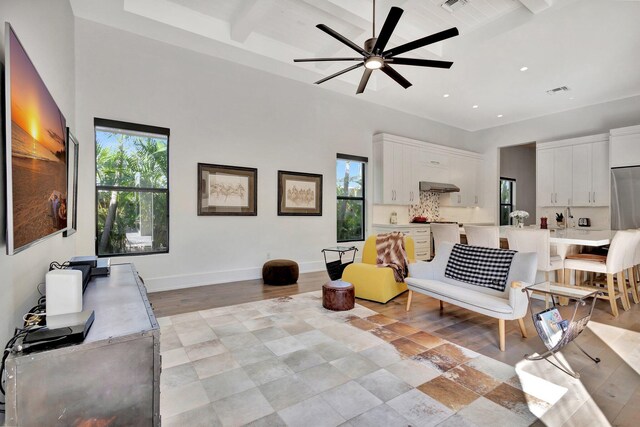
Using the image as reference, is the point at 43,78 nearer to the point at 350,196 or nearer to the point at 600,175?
the point at 350,196

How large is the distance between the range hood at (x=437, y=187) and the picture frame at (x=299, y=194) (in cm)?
276

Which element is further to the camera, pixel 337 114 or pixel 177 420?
pixel 337 114

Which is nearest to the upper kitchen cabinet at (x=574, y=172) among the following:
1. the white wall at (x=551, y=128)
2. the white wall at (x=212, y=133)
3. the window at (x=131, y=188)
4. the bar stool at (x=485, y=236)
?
the white wall at (x=551, y=128)

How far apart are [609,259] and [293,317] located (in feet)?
11.9

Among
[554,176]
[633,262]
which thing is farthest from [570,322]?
[554,176]

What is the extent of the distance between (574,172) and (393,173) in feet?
13.1

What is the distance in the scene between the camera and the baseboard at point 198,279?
4.48m

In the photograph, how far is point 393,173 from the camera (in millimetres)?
6945

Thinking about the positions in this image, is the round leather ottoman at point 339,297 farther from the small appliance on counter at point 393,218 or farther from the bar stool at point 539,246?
A: the small appliance on counter at point 393,218

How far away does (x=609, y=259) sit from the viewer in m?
3.54

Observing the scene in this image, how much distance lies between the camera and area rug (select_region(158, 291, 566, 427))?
186 centimetres

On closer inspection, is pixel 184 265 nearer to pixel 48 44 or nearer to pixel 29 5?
pixel 48 44

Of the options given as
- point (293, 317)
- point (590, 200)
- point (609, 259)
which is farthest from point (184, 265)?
point (590, 200)

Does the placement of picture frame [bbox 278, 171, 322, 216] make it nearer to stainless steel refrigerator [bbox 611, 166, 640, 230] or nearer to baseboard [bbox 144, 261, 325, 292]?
baseboard [bbox 144, 261, 325, 292]
